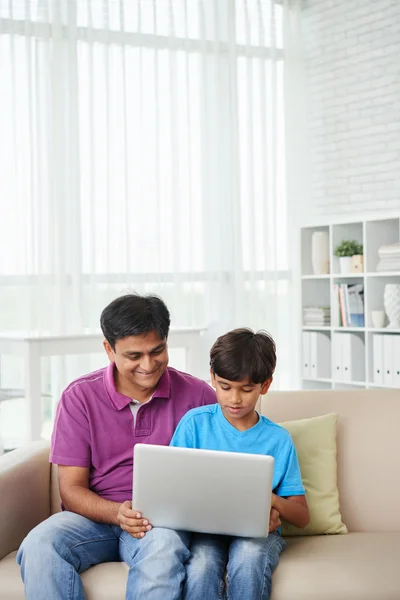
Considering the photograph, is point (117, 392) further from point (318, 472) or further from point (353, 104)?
point (353, 104)

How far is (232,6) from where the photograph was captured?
263 inches

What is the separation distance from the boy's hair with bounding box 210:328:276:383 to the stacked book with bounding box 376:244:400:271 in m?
3.28

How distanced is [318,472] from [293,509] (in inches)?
10.1

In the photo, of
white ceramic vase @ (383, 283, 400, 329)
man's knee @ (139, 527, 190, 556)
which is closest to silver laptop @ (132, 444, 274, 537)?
man's knee @ (139, 527, 190, 556)

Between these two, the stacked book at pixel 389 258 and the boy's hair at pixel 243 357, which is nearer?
the boy's hair at pixel 243 357

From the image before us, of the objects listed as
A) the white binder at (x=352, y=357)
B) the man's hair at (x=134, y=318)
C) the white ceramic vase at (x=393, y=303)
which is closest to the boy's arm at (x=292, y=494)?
the man's hair at (x=134, y=318)

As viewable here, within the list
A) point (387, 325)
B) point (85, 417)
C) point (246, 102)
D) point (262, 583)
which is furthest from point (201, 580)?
point (246, 102)

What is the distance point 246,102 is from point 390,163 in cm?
117

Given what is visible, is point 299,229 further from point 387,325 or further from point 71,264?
point 71,264

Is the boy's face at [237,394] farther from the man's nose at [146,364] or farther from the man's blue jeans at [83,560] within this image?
the man's blue jeans at [83,560]

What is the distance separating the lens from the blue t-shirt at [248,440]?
7.98ft

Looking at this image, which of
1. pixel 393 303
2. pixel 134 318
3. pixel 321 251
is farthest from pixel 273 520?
pixel 321 251

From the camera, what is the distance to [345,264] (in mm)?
5934

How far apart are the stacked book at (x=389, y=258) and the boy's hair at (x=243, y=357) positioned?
129 inches
